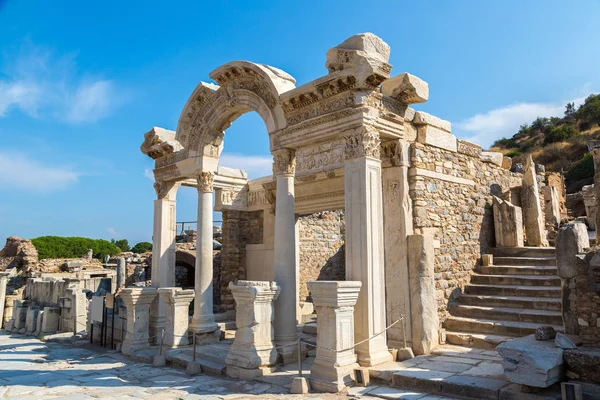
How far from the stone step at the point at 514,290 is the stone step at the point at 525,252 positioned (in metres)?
1.21

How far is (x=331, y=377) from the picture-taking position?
6000mm

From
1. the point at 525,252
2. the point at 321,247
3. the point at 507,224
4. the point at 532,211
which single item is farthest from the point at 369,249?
the point at 321,247

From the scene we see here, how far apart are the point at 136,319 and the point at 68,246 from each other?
136 ft

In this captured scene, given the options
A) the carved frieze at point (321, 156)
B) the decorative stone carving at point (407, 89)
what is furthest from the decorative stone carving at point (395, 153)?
the carved frieze at point (321, 156)

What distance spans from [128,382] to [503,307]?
22.4 ft

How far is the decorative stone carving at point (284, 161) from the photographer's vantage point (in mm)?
7957

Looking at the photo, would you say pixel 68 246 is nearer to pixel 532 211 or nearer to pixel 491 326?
pixel 532 211

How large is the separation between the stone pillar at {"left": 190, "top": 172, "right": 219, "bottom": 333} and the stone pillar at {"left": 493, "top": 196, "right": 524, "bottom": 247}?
6.50 metres

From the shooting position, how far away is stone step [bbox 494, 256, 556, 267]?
29.7 ft

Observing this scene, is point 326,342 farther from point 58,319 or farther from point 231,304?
point 58,319

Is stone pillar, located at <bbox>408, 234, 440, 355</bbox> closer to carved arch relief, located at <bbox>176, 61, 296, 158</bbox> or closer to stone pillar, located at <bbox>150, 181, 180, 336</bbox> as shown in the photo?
carved arch relief, located at <bbox>176, 61, 296, 158</bbox>

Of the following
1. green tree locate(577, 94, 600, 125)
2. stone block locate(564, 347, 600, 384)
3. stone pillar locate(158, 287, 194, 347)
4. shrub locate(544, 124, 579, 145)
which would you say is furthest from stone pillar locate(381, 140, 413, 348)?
green tree locate(577, 94, 600, 125)

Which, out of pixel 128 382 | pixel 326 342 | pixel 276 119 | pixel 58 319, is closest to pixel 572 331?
pixel 326 342

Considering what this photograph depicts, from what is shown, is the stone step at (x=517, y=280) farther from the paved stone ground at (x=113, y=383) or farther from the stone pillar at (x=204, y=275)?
the stone pillar at (x=204, y=275)
